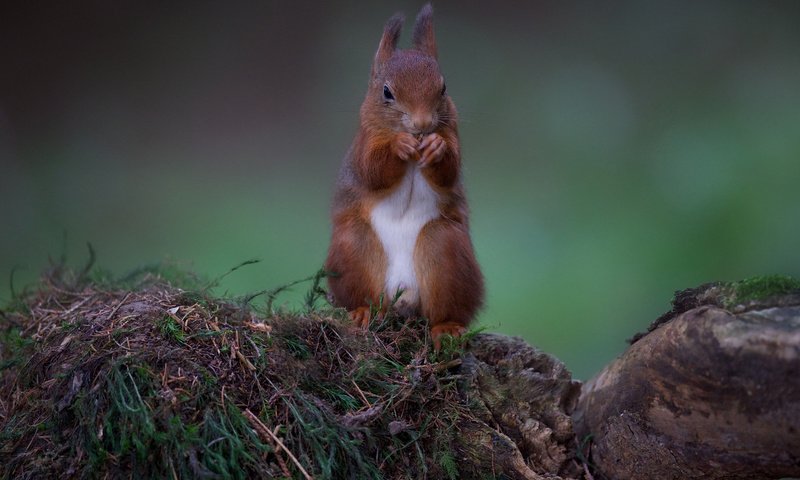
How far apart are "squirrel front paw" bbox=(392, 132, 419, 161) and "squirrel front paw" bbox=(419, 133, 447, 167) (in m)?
0.02

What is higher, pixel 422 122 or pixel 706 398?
pixel 422 122

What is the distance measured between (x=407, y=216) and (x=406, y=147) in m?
0.27

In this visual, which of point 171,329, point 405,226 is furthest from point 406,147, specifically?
point 171,329

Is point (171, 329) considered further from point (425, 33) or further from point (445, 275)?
point (425, 33)

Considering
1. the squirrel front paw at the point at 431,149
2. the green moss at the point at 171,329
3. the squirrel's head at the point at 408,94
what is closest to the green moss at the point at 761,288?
the squirrel front paw at the point at 431,149

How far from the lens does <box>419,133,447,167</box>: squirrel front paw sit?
2.29 m

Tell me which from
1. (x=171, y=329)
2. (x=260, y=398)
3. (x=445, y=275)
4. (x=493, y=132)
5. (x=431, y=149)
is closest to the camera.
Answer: (x=260, y=398)

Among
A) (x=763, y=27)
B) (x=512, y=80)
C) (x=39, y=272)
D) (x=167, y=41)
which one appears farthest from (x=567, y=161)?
(x=39, y=272)

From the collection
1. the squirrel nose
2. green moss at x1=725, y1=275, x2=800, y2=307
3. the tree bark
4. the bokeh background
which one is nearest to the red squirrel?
the squirrel nose

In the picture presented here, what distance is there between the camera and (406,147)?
7.61 feet

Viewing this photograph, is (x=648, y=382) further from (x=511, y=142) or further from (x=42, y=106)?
(x=42, y=106)

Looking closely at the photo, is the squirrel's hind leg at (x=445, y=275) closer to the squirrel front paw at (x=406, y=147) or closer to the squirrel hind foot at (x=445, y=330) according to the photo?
the squirrel hind foot at (x=445, y=330)

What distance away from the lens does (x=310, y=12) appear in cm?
436

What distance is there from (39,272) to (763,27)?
402cm
